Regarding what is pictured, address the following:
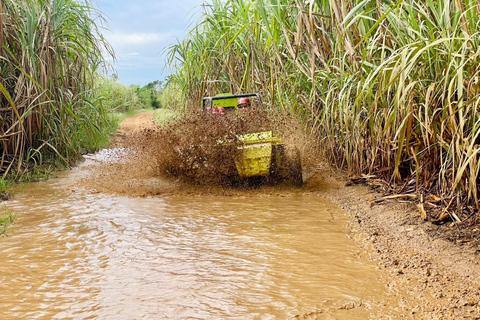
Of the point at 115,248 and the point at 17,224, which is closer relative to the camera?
the point at 115,248

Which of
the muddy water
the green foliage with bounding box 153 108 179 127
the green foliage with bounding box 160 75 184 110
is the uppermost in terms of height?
the green foliage with bounding box 160 75 184 110

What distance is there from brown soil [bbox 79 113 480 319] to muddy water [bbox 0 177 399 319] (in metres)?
0.16

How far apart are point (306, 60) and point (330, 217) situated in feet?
7.37

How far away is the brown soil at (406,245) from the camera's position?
285 cm

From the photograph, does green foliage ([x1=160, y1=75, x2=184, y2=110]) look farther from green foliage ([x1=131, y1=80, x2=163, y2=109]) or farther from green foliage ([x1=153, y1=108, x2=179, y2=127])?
green foliage ([x1=131, y1=80, x2=163, y2=109])

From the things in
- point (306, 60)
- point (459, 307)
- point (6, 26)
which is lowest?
point (459, 307)

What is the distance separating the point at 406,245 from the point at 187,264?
5.43 feet

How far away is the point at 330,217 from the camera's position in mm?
4926

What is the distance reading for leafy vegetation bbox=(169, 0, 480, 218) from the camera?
3.50 metres

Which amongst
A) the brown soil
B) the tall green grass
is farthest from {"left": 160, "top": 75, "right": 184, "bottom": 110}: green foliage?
the brown soil

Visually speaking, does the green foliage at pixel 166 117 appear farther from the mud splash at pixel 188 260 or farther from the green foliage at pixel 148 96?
the green foliage at pixel 148 96

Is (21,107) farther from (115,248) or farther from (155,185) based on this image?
(115,248)

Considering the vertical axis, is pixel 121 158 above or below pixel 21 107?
below

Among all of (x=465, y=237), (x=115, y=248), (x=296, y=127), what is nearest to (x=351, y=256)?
(x=465, y=237)
